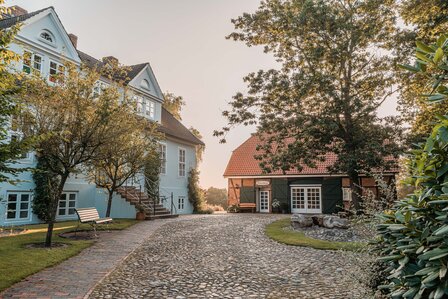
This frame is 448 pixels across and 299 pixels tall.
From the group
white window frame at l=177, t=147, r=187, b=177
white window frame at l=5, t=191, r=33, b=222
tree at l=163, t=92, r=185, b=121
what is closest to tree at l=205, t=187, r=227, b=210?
tree at l=163, t=92, r=185, b=121

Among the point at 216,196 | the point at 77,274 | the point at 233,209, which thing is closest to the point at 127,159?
the point at 77,274

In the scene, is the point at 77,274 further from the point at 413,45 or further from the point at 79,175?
the point at 413,45

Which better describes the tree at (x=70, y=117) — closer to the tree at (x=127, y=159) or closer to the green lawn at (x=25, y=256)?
the green lawn at (x=25, y=256)

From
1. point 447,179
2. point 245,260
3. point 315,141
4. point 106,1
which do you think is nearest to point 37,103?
point 106,1

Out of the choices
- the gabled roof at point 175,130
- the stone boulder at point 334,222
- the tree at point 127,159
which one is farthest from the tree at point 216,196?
the stone boulder at point 334,222

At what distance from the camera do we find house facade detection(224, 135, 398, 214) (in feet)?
80.9

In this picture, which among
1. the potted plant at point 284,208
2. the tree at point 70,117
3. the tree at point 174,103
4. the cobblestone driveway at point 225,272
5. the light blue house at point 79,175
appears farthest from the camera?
the tree at point 174,103

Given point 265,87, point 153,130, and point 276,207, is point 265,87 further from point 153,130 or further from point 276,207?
point 276,207

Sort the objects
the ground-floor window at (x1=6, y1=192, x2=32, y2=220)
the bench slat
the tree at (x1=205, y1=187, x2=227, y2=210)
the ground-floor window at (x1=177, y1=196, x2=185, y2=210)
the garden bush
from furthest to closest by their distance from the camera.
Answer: the tree at (x1=205, y1=187, x2=227, y2=210) → the ground-floor window at (x1=177, y1=196, x2=185, y2=210) → the ground-floor window at (x1=6, y1=192, x2=32, y2=220) → the bench slat → the garden bush

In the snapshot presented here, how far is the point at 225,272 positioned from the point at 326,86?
10462 millimetres

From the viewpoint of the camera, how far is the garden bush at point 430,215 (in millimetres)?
2025

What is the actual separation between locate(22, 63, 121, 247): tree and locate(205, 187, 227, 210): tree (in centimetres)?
3091

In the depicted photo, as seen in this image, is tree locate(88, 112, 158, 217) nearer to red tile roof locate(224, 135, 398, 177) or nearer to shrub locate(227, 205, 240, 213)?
shrub locate(227, 205, 240, 213)

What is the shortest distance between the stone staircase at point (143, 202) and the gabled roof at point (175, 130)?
4.68 meters
